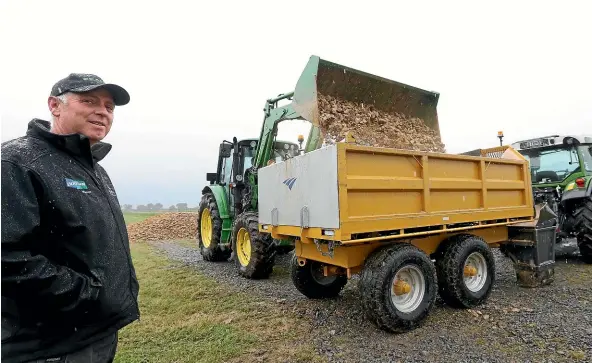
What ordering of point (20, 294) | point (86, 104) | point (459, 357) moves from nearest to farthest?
point (20, 294) < point (86, 104) < point (459, 357)

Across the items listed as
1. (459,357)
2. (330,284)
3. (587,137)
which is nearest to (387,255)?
(459,357)

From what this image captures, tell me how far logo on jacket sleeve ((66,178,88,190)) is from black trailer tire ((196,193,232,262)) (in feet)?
20.3

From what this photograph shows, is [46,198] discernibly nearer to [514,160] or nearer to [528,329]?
[528,329]

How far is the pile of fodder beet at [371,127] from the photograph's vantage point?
15.3ft

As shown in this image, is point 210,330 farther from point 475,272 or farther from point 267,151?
point 267,151

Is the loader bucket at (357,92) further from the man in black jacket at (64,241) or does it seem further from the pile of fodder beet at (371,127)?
the man in black jacket at (64,241)

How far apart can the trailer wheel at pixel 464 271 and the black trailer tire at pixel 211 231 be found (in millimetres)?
4685

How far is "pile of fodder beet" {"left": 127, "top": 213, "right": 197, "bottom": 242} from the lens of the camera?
1588cm

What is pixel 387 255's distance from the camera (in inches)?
143

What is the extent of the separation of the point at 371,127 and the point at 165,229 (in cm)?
1433

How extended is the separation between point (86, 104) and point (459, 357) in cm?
331

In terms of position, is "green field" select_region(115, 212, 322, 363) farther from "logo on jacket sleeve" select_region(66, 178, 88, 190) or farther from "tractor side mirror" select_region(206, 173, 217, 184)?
"tractor side mirror" select_region(206, 173, 217, 184)

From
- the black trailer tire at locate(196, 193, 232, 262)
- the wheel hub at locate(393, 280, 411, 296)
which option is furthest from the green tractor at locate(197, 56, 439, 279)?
the wheel hub at locate(393, 280, 411, 296)

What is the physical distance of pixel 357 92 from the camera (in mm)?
5188
